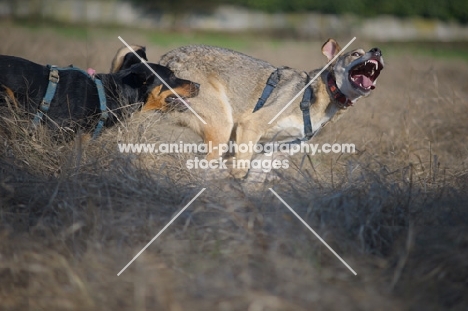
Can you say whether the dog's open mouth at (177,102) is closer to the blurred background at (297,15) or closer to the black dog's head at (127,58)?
the black dog's head at (127,58)

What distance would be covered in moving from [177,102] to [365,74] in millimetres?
2110

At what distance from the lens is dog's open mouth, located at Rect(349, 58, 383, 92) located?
6.44 meters

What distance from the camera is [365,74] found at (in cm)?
662

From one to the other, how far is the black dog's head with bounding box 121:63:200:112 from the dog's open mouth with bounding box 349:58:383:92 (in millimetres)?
1721

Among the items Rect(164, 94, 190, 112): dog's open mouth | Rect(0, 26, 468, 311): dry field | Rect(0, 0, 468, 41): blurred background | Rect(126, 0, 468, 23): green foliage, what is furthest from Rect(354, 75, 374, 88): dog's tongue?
Rect(126, 0, 468, 23): green foliage

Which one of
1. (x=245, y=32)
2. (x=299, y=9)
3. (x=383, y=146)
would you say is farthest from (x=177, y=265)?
(x=299, y=9)

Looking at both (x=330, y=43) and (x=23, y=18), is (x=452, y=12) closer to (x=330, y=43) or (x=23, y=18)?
(x=23, y=18)

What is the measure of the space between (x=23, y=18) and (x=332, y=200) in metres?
21.5

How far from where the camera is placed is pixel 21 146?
566 centimetres

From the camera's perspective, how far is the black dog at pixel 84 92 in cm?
596

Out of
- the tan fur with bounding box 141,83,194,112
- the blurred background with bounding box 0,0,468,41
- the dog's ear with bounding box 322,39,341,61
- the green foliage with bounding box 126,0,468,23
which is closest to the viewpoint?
the tan fur with bounding box 141,83,194,112

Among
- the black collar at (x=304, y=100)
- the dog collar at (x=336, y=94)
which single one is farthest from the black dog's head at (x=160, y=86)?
the dog collar at (x=336, y=94)

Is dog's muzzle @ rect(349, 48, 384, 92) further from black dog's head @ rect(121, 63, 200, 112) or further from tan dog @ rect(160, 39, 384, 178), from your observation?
black dog's head @ rect(121, 63, 200, 112)

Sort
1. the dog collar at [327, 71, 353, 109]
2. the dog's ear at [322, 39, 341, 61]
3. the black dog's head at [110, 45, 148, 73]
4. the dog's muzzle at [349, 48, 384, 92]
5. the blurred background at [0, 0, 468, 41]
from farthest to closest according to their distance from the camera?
the blurred background at [0, 0, 468, 41], the black dog's head at [110, 45, 148, 73], the dog's ear at [322, 39, 341, 61], the dog collar at [327, 71, 353, 109], the dog's muzzle at [349, 48, 384, 92]
